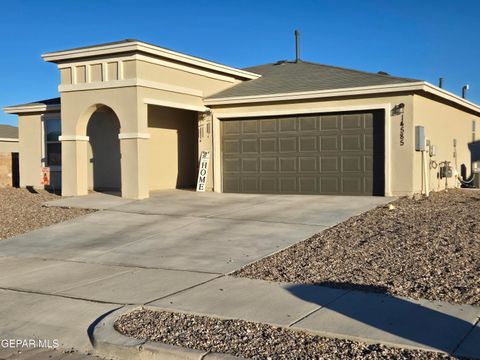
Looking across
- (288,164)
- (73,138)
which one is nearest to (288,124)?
(288,164)

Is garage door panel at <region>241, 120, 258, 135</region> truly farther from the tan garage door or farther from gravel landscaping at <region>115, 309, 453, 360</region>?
gravel landscaping at <region>115, 309, 453, 360</region>

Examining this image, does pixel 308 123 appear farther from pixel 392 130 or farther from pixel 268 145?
pixel 392 130

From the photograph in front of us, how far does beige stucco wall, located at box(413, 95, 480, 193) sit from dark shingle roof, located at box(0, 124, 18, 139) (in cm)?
2748

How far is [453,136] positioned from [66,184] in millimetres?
13816

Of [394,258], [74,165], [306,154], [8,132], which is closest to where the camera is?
[394,258]

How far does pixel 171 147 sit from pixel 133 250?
1005cm

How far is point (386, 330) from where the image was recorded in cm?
562

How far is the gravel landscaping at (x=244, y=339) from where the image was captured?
16.8ft

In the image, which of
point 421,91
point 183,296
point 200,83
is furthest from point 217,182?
point 183,296

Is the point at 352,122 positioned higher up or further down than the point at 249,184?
higher up

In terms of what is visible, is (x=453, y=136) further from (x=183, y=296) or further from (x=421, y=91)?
(x=183, y=296)

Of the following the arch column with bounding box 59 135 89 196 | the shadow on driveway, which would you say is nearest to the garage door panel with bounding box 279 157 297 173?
the arch column with bounding box 59 135 89 196

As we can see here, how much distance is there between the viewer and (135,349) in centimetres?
542

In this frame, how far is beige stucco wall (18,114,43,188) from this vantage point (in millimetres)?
22109
